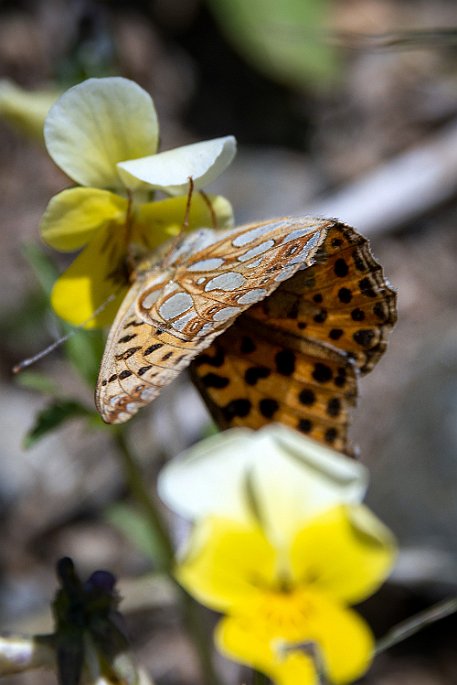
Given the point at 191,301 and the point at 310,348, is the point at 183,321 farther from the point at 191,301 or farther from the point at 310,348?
the point at 310,348

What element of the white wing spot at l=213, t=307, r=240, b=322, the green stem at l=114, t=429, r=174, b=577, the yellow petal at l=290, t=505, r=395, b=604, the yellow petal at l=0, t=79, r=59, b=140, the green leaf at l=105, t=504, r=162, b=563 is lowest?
the green leaf at l=105, t=504, r=162, b=563

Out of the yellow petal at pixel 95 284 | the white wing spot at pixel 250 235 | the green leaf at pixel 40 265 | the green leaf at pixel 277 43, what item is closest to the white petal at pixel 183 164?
the white wing spot at pixel 250 235

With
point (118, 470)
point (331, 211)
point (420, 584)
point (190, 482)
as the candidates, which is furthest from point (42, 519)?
point (190, 482)

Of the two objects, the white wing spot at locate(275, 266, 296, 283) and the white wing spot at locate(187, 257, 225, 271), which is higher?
the white wing spot at locate(275, 266, 296, 283)

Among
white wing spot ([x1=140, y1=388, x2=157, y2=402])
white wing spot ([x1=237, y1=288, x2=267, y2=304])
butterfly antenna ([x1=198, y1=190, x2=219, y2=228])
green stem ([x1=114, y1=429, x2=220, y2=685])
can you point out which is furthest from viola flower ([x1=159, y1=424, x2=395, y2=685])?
green stem ([x1=114, y1=429, x2=220, y2=685])

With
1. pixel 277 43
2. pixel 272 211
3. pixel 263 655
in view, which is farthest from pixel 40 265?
pixel 277 43

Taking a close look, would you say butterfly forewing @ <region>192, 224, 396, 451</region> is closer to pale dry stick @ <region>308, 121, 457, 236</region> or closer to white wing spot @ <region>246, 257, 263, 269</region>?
white wing spot @ <region>246, 257, 263, 269</region>

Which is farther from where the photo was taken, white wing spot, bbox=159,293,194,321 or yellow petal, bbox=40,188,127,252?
yellow petal, bbox=40,188,127,252
